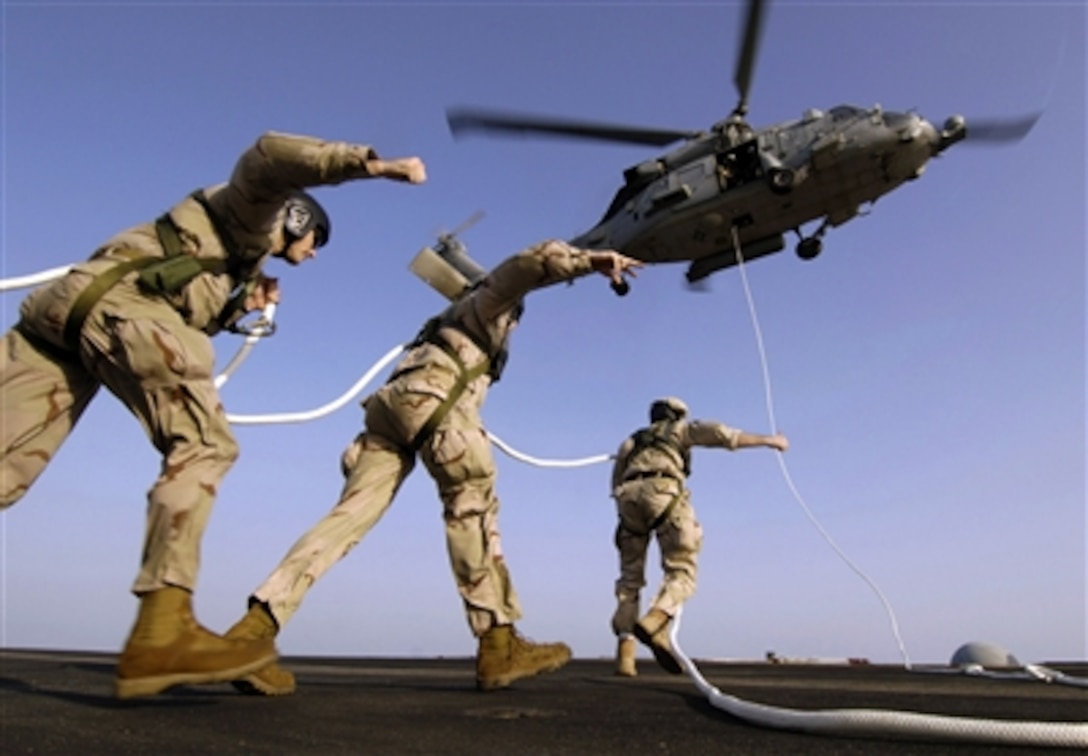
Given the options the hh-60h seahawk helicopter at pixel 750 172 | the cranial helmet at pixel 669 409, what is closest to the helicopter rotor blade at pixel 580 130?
the hh-60h seahawk helicopter at pixel 750 172

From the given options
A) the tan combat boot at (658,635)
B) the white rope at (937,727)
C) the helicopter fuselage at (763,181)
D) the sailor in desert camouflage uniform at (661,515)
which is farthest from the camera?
the helicopter fuselage at (763,181)

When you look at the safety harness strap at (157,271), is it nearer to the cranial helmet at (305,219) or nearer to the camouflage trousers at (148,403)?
the camouflage trousers at (148,403)

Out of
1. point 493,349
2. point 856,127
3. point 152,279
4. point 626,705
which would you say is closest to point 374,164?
point 152,279

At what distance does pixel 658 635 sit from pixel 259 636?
3766 millimetres

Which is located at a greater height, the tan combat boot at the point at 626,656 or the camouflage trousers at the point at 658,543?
the camouflage trousers at the point at 658,543

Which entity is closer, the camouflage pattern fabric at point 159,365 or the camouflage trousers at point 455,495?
the camouflage pattern fabric at point 159,365

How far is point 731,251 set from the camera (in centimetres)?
1867

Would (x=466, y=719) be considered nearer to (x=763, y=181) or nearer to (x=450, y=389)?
(x=450, y=389)

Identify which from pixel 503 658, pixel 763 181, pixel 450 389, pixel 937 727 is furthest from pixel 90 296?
pixel 763 181

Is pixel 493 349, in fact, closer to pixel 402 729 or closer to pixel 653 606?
pixel 402 729

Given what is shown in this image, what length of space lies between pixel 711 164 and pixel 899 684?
14.2m

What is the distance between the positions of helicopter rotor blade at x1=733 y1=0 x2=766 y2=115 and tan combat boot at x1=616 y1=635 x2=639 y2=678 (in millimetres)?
13406

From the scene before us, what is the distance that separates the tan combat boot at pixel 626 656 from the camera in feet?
22.1

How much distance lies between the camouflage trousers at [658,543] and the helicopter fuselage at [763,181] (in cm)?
1133
